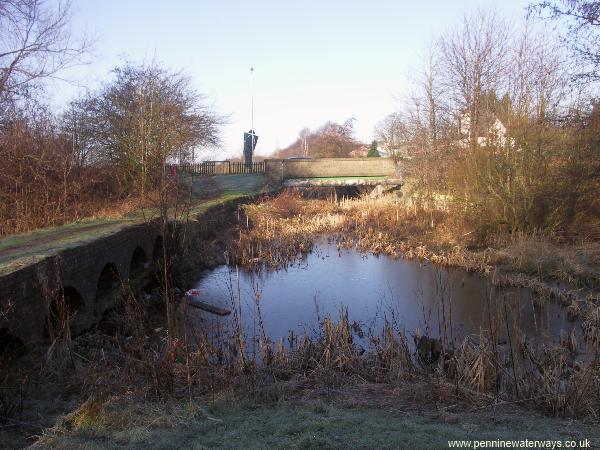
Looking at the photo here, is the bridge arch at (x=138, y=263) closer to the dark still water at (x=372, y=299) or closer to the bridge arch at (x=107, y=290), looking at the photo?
the bridge arch at (x=107, y=290)

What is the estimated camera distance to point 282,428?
4.25 meters

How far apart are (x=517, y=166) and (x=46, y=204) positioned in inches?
506

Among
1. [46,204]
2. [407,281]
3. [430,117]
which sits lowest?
[407,281]

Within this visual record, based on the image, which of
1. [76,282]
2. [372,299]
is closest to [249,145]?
[372,299]

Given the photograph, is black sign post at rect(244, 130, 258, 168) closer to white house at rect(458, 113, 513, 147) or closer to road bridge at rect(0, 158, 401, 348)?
white house at rect(458, 113, 513, 147)

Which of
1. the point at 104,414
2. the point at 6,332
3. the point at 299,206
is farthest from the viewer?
the point at 299,206

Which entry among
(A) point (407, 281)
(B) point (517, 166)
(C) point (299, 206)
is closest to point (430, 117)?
(C) point (299, 206)

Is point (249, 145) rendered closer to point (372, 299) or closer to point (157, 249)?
point (157, 249)

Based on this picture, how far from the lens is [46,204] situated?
13984mm

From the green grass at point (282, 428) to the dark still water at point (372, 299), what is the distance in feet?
7.96

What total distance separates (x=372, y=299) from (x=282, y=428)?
7.60 meters

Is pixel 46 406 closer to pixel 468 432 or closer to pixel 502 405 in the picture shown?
pixel 468 432

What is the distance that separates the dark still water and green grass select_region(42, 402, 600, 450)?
7.96ft

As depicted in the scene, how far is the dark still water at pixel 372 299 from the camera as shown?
29.8 ft
